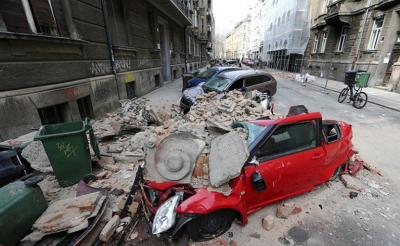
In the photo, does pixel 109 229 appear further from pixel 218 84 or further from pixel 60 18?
pixel 218 84

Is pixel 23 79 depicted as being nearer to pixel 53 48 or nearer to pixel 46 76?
pixel 46 76

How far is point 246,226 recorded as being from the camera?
8.09 ft

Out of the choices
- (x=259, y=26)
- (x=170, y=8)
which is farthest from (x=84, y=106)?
(x=259, y=26)

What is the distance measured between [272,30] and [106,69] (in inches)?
1150

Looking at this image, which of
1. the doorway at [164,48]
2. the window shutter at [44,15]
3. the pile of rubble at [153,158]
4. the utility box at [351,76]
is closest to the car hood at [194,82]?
the pile of rubble at [153,158]

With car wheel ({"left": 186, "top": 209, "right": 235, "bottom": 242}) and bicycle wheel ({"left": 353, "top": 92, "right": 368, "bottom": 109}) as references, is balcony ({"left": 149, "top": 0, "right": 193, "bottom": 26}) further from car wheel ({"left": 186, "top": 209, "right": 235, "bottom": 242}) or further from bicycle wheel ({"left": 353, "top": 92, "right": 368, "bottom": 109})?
car wheel ({"left": 186, "top": 209, "right": 235, "bottom": 242})

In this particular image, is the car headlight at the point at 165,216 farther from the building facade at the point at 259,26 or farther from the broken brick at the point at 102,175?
the building facade at the point at 259,26

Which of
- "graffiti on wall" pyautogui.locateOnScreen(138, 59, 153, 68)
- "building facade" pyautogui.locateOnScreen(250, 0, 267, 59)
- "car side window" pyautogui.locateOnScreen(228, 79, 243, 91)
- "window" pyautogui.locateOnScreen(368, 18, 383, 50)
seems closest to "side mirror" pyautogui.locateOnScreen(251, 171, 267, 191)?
"car side window" pyautogui.locateOnScreen(228, 79, 243, 91)

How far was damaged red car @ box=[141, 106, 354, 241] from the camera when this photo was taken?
6.65 feet

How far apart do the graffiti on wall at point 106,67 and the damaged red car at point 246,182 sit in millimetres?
5440

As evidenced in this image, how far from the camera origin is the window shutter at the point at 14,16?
12.4 ft

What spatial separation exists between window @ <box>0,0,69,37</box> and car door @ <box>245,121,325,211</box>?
5.49 m

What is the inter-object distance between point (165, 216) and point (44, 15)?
562cm

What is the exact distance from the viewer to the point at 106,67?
22.8 feet
